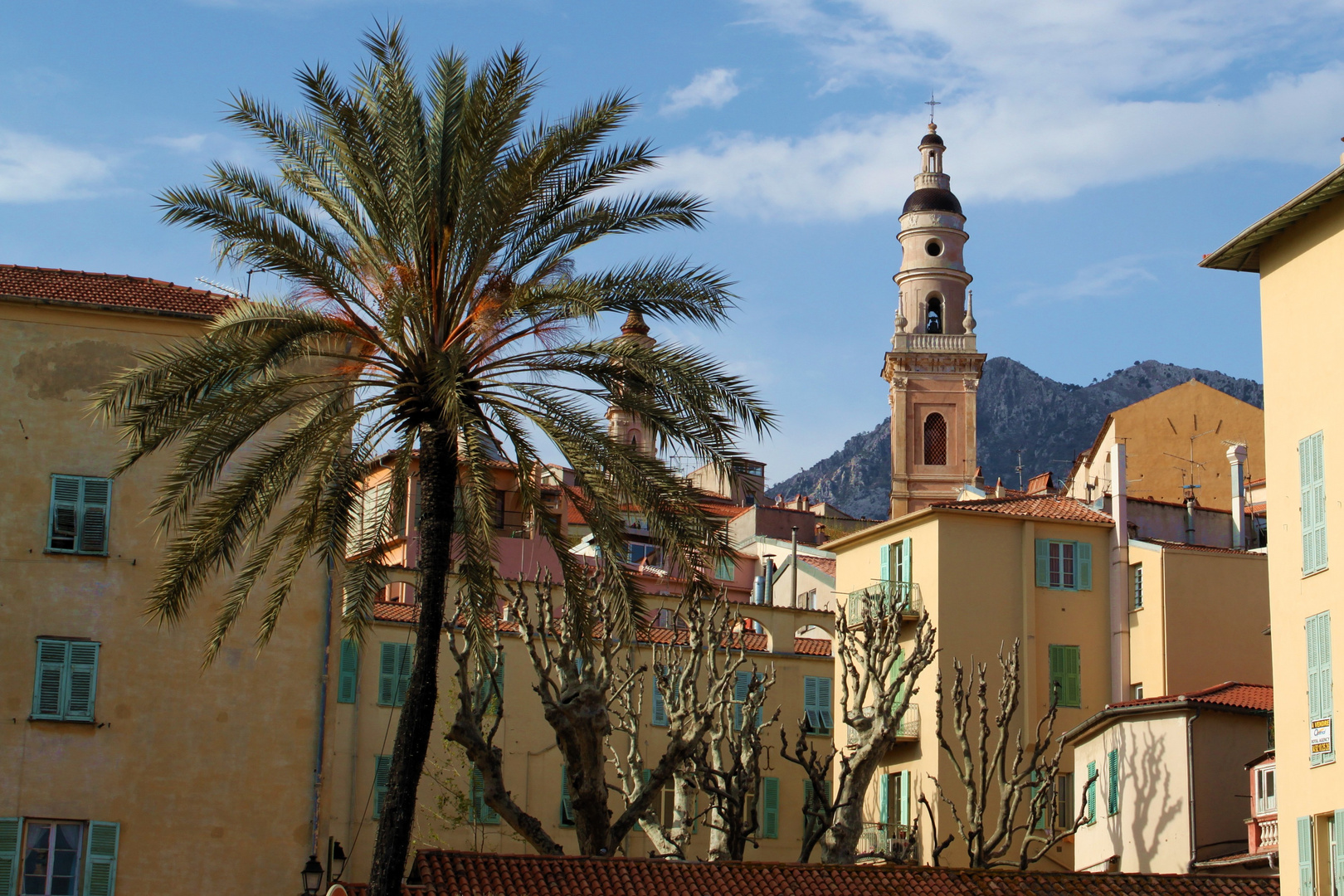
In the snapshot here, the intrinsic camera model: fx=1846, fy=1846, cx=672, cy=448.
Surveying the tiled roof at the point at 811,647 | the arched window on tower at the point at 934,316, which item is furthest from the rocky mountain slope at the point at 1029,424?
the tiled roof at the point at 811,647

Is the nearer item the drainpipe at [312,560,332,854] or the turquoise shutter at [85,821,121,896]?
the turquoise shutter at [85,821,121,896]

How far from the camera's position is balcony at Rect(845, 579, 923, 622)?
133ft

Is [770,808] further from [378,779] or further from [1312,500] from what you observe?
[1312,500]

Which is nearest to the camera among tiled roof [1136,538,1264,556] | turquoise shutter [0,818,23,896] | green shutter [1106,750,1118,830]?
turquoise shutter [0,818,23,896]

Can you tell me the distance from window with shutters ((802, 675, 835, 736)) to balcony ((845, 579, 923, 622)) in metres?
2.75

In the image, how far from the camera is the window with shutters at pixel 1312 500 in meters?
21.8

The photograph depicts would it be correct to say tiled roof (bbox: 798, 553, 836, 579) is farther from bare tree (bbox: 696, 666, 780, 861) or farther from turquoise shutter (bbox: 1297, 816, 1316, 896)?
turquoise shutter (bbox: 1297, 816, 1316, 896)

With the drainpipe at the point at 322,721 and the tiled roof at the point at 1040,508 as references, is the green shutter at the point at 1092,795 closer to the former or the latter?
the tiled roof at the point at 1040,508

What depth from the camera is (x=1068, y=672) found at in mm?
41000

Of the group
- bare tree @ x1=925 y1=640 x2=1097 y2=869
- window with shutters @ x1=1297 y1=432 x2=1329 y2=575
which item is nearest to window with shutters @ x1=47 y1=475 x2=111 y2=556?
bare tree @ x1=925 y1=640 x2=1097 y2=869

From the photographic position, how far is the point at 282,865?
2712cm

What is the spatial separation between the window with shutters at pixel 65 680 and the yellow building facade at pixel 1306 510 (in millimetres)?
16596

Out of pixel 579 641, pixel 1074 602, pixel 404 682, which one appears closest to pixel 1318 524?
pixel 579 641

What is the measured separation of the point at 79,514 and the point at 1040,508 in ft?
74.4
